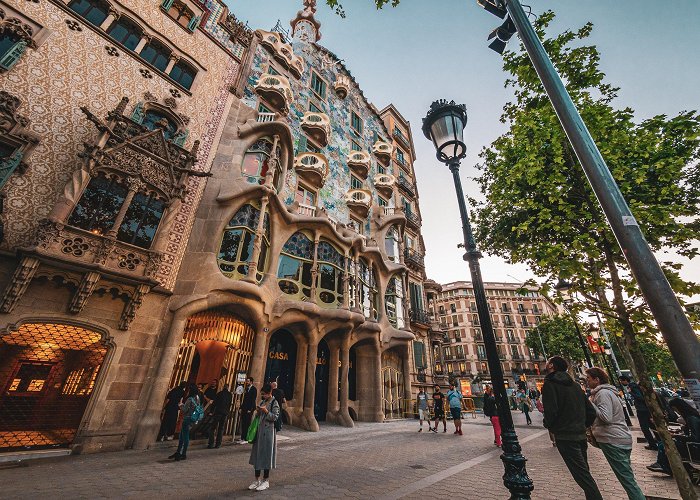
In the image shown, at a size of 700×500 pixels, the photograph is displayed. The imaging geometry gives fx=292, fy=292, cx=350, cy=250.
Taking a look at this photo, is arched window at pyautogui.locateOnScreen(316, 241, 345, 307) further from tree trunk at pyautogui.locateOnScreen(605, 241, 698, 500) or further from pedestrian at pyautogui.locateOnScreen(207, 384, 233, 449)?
tree trunk at pyautogui.locateOnScreen(605, 241, 698, 500)

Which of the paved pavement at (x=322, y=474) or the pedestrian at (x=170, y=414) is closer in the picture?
the paved pavement at (x=322, y=474)

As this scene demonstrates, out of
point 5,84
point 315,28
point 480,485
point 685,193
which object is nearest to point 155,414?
point 480,485

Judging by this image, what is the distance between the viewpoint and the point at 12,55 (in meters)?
9.15

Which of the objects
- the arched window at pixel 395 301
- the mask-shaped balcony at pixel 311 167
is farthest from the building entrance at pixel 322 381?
the mask-shaped balcony at pixel 311 167

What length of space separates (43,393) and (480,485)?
12213 millimetres

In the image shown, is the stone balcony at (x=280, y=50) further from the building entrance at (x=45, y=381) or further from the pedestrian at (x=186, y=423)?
the pedestrian at (x=186, y=423)

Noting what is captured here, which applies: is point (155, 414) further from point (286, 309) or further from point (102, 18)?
point (102, 18)

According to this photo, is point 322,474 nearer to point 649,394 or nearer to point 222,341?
point 649,394

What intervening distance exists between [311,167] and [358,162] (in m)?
6.00

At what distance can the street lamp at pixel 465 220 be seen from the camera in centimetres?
345

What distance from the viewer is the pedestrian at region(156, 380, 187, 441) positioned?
29.2 ft

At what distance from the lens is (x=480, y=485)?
512 cm

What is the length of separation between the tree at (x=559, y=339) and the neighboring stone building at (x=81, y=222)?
45.7 metres

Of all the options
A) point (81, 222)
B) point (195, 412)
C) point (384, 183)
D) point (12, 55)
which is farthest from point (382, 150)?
point (195, 412)
